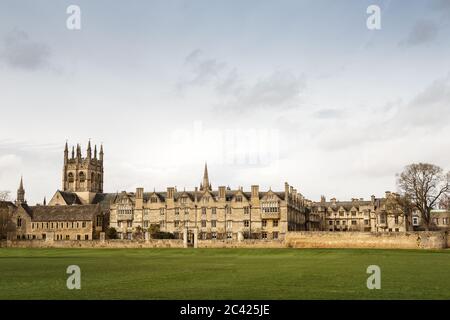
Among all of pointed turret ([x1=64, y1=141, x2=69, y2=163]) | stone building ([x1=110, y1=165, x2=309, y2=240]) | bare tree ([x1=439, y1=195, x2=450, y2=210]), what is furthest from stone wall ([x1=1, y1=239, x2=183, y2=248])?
pointed turret ([x1=64, y1=141, x2=69, y2=163])

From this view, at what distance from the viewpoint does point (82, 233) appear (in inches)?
4141

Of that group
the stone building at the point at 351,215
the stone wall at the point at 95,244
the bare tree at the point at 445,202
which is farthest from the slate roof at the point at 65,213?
the bare tree at the point at 445,202

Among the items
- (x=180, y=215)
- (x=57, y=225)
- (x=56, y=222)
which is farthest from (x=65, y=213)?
(x=180, y=215)

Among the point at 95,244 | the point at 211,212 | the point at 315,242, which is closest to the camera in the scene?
the point at 315,242

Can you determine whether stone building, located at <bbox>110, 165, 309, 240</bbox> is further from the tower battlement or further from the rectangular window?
the tower battlement

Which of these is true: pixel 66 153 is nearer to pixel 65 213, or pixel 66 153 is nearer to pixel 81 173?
pixel 81 173

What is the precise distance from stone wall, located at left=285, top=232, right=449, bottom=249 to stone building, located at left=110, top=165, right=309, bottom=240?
13.8 m

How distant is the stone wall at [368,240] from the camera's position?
7381 centimetres

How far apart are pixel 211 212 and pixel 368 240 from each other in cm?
3013

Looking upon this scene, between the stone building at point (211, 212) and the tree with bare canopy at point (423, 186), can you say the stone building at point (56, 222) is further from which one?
the tree with bare canopy at point (423, 186)

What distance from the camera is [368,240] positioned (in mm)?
76562
